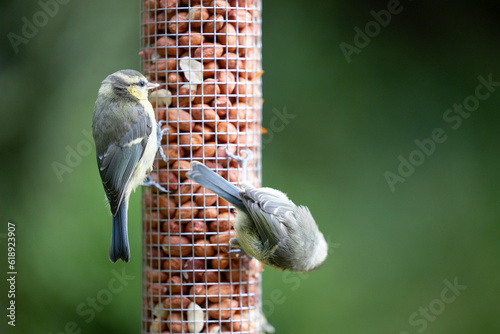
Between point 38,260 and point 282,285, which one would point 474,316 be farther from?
point 38,260

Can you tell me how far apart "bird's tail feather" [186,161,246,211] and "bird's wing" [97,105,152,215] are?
284 mm

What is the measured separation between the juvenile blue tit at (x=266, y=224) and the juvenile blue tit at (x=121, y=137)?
0.95 ft

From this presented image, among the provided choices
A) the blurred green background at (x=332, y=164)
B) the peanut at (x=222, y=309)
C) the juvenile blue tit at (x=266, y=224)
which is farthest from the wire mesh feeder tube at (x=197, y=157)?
the blurred green background at (x=332, y=164)

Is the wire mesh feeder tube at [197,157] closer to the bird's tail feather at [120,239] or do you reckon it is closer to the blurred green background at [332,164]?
the bird's tail feather at [120,239]

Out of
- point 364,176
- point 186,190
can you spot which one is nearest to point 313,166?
point 364,176

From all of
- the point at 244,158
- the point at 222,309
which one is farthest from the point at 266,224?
the point at 222,309

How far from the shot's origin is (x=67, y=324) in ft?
15.1

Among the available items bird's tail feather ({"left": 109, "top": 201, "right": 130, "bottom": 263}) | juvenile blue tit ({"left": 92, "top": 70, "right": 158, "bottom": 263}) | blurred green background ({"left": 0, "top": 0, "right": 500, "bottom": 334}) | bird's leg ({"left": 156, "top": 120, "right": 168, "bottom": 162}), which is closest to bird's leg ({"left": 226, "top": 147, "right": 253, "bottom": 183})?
bird's leg ({"left": 156, "top": 120, "right": 168, "bottom": 162})

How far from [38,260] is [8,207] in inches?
20.2

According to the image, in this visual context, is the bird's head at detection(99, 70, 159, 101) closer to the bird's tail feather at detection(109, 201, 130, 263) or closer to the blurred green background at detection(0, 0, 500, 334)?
the bird's tail feather at detection(109, 201, 130, 263)

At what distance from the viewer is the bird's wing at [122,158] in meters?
3.32

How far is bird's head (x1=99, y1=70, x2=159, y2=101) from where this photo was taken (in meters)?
3.33

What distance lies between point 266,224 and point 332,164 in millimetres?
2043

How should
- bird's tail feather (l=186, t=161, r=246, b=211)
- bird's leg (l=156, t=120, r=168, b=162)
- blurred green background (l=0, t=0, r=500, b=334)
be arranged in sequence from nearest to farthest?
bird's tail feather (l=186, t=161, r=246, b=211) < bird's leg (l=156, t=120, r=168, b=162) < blurred green background (l=0, t=0, r=500, b=334)
